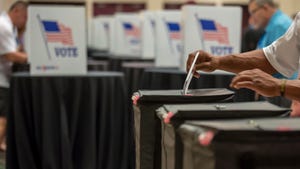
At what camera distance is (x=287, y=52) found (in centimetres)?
265

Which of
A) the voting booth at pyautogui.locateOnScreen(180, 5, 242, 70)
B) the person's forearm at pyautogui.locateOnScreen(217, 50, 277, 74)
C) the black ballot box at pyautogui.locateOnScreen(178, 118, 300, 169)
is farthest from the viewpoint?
the voting booth at pyautogui.locateOnScreen(180, 5, 242, 70)

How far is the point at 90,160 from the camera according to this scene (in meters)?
4.38

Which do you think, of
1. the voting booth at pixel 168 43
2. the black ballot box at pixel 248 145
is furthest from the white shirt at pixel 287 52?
the voting booth at pixel 168 43

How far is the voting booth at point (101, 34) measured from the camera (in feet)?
33.9

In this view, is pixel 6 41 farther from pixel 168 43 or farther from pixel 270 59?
pixel 270 59

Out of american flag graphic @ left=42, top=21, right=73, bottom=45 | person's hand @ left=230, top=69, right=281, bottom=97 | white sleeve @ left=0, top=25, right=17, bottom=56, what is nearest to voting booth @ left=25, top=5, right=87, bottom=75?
american flag graphic @ left=42, top=21, right=73, bottom=45

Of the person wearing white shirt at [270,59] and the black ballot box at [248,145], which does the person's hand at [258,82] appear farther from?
the person wearing white shirt at [270,59]

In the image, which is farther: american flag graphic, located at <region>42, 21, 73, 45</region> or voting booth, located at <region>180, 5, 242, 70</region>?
voting booth, located at <region>180, 5, 242, 70</region>

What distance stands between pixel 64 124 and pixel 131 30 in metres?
3.90

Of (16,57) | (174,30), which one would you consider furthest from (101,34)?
(16,57)

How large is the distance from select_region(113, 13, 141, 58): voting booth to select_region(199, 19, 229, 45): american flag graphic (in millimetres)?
2939

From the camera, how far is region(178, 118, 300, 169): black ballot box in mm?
1611

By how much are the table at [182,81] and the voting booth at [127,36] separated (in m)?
2.61

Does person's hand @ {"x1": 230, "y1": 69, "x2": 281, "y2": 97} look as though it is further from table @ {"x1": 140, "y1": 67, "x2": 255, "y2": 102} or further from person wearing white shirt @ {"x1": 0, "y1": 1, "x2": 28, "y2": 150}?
person wearing white shirt @ {"x1": 0, "y1": 1, "x2": 28, "y2": 150}
